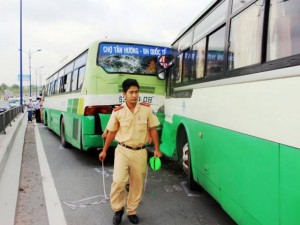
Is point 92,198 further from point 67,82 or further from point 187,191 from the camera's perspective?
point 67,82

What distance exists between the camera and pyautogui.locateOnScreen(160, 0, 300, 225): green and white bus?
2.85 meters

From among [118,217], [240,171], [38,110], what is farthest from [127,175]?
[38,110]

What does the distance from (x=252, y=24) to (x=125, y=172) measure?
7.26 ft

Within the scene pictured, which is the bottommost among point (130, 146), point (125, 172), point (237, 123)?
point (125, 172)

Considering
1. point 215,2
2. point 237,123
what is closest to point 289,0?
point 237,123

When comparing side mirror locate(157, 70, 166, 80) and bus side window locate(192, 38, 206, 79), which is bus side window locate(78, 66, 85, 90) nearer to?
side mirror locate(157, 70, 166, 80)

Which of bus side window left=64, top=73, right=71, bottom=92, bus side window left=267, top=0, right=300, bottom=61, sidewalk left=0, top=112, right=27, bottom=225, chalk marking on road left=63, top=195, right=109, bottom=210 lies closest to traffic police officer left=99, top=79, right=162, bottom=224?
chalk marking on road left=63, top=195, right=109, bottom=210

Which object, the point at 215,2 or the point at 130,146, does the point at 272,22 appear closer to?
the point at 215,2

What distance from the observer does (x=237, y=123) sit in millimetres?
3805

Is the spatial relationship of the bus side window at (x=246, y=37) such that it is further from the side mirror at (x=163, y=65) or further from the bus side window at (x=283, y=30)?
the side mirror at (x=163, y=65)

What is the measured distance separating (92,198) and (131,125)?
71.1 inches

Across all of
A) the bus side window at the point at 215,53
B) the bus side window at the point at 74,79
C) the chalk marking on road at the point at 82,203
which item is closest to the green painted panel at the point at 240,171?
the bus side window at the point at 215,53

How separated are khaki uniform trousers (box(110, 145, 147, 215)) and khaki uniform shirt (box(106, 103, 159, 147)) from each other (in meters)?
0.12

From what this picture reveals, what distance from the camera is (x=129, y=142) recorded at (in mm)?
4707
